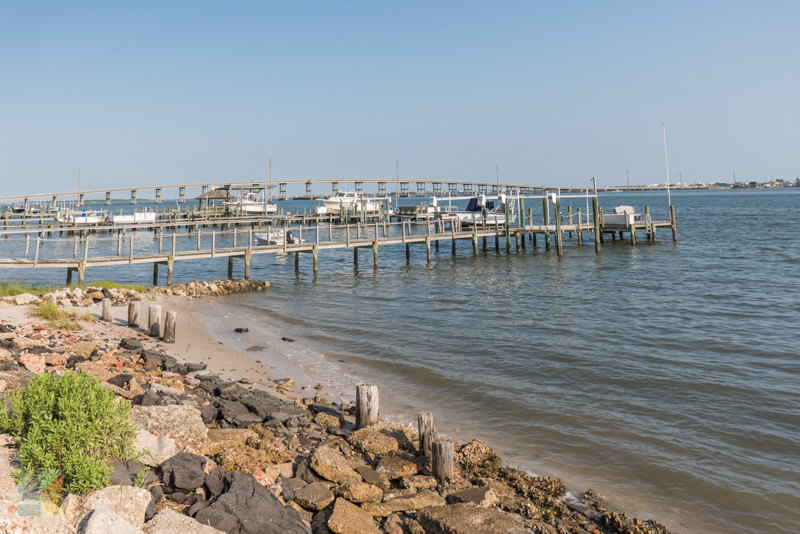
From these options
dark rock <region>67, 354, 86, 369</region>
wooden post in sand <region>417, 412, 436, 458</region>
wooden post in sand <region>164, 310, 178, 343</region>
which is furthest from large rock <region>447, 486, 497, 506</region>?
wooden post in sand <region>164, 310, 178, 343</region>

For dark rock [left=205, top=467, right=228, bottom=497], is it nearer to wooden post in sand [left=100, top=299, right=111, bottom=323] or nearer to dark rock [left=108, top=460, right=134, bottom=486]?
dark rock [left=108, top=460, right=134, bottom=486]

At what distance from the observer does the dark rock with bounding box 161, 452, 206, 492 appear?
5523 mm

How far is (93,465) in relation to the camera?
4.69m

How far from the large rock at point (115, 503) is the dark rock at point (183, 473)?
75cm

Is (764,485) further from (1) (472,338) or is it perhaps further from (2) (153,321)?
(2) (153,321)

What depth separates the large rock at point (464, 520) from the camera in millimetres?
5645

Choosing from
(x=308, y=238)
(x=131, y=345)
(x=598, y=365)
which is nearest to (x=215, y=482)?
(x=131, y=345)

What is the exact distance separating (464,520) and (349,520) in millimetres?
1252

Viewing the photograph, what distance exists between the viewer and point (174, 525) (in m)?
4.60

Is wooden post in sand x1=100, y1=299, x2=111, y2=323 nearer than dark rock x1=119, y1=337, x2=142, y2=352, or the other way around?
dark rock x1=119, y1=337, x2=142, y2=352

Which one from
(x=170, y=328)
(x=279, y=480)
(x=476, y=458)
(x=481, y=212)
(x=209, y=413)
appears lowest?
(x=476, y=458)

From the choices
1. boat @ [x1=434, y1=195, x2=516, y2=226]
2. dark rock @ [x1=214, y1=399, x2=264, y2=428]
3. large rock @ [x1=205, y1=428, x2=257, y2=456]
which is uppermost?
boat @ [x1=434, y1=195, x2=516, y2=226]

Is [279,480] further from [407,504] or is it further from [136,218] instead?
[136,218]

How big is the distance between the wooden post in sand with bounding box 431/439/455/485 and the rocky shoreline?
0.09 m
